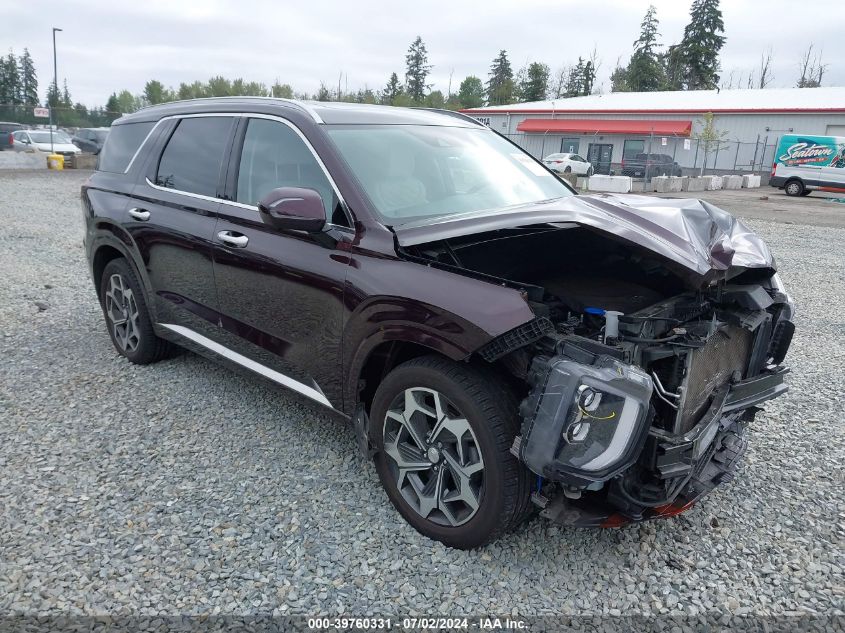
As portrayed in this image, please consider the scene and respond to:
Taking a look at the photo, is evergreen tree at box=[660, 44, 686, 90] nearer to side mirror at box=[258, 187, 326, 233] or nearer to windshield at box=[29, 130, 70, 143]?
windshield at box=[29, 130, 70, 143]

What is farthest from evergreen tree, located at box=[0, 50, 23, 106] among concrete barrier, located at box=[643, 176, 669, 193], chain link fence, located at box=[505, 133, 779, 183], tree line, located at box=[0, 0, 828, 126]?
concrete barrier, located at box=[643, 176, 669, 193]

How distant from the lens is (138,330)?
4.69 m

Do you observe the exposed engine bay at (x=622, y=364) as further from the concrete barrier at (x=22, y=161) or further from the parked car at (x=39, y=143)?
the parked car at (x=39, y=143)

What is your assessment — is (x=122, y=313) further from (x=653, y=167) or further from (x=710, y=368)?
→ (x=653, y=167)

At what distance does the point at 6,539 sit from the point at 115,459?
2.39 feet

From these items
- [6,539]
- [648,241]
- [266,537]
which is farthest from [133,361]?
[648,241]

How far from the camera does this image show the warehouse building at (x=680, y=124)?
120ft

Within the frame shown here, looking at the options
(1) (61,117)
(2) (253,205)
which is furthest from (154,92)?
(2) (253,205)

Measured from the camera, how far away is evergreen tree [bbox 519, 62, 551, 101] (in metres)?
73.0

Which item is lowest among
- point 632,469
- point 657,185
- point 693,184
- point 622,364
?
point 632,469

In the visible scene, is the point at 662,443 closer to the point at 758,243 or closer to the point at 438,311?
the point at 438,311

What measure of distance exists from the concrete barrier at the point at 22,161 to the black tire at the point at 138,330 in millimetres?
23295

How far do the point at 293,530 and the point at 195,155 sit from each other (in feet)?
8.13

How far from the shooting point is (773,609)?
2.50 m
